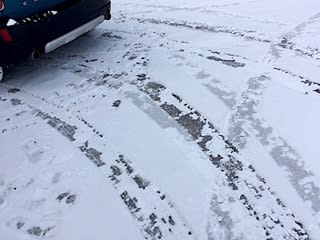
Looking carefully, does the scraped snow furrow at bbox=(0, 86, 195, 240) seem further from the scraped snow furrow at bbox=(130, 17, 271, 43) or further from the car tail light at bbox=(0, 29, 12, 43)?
A: the scraped snow furrow at bbox=(130, 17, 271, 43)

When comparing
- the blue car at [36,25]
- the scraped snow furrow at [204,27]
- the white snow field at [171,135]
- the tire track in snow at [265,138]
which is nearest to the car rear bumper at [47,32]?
the blue car at [36,25]

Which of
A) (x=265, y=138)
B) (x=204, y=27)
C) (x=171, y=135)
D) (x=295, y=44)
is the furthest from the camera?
(x=204, y=27)

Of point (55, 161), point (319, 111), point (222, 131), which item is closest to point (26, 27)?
point (55, 161)

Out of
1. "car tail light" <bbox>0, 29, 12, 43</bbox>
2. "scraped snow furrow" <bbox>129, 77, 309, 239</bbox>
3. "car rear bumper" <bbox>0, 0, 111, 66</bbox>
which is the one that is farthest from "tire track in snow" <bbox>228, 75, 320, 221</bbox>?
"car tail light" <bbox>0, 29, 12, 43</bbox>

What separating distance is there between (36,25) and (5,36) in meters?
0.35

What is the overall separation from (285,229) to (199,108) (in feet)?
5.40

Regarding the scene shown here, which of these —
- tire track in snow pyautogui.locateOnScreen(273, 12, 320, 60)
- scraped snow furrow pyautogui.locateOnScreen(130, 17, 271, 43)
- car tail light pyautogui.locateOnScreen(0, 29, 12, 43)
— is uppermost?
tire track in snow pyautogui.locateOnScreen(273, 12, 320, 60)

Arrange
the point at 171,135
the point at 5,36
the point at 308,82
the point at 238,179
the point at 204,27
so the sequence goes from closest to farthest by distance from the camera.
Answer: the point at 238,179, the point at 171,135, the point at 308,82, the point at 5,36, the point at 204,27

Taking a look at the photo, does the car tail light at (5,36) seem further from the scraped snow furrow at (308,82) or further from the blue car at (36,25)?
the scraped snow furrow at (308,82)

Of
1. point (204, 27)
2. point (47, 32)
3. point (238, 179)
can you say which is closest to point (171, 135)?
point (238, 179)

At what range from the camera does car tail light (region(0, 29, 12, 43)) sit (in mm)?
4824

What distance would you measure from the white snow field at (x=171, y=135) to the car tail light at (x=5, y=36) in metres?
0.62

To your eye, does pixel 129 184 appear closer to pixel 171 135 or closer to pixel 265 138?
pixel 171 135

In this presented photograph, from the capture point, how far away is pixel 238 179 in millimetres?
3311
